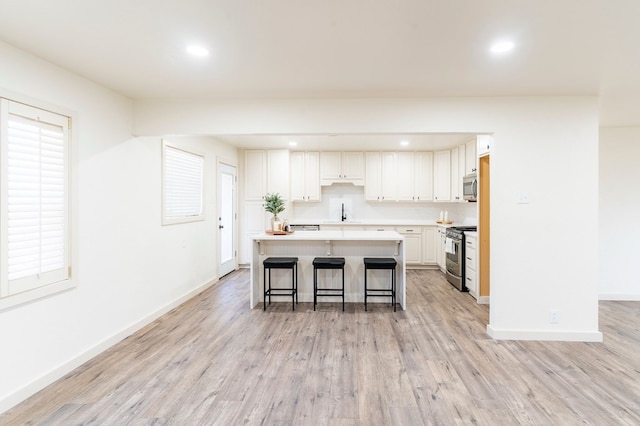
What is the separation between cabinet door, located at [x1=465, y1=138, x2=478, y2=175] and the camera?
5065mm

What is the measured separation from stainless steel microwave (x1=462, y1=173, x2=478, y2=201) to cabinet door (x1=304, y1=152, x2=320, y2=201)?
2.77 metres

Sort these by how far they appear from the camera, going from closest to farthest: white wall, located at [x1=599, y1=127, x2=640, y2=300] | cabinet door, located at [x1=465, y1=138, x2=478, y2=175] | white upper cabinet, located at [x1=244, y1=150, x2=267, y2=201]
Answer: white wall, located at [x1=599, y1=127, x2=640, y2=300]
cabinet door, located at [x1=465, y1=138, x2=478, y2=175]
white upper cabinet, located at [x1=244, y1=150, x2=267, y2=201]

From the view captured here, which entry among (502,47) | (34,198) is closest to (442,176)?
(502,47)

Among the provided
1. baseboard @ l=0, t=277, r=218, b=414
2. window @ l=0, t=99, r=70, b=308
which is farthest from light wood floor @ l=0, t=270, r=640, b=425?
window @ l=0, t=99, r=70, b=308

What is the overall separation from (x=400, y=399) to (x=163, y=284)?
306 cm

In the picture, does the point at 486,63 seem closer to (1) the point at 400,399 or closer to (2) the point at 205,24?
(2) the point at 205,24

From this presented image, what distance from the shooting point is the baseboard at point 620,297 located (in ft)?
14.5

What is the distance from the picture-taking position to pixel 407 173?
6.47m

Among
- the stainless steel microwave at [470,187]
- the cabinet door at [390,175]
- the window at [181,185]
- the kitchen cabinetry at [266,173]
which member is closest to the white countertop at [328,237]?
the window at [181,185]

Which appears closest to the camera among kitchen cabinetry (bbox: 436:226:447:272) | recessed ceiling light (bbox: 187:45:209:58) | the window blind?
recessed ceiling light (bbox: 187:45:209:58)

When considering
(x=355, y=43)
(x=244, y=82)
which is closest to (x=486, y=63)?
(x=355, y=43)

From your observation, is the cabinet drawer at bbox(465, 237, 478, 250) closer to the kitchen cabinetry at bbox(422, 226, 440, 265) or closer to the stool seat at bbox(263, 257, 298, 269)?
the kitchen cabinetry at bbox(422, 226, 440, 265)

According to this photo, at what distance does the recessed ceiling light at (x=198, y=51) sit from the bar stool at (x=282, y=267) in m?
2.47

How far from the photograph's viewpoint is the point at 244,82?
112 inches
